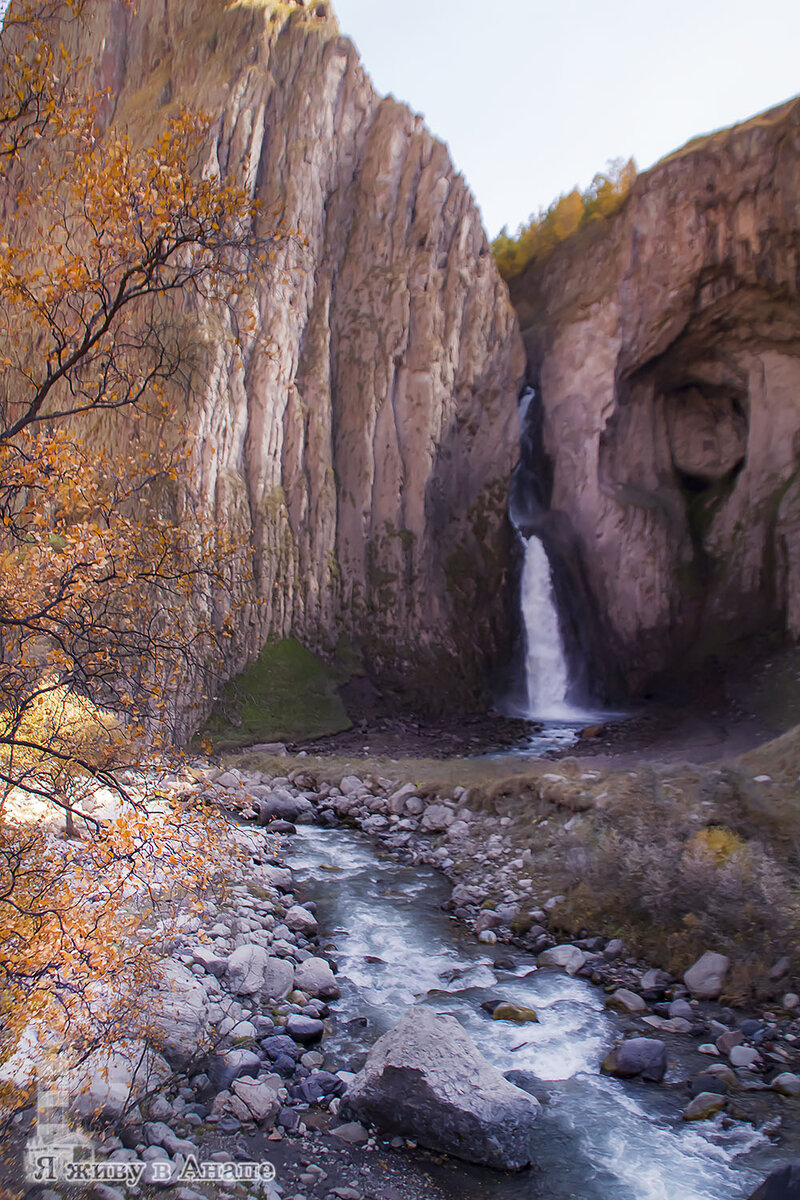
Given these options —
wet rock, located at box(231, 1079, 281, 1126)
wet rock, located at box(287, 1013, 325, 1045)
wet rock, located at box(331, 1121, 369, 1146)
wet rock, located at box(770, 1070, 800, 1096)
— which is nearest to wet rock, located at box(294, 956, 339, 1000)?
wet rock, located at box(287, 1013, 325, 1045)

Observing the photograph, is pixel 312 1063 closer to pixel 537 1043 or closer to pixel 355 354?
pixel 537 1043

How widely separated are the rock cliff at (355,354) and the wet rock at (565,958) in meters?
17.9

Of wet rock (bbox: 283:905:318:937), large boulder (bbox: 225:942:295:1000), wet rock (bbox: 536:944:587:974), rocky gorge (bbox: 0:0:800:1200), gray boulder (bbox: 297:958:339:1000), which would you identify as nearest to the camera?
rocky gorge (bbox: 0:0:800:1200)

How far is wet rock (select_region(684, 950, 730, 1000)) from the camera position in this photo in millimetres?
7594

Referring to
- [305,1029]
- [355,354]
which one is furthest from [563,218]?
[305,1029]

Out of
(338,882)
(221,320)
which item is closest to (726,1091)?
(338,882)

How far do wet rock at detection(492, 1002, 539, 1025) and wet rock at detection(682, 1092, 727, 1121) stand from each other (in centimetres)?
174

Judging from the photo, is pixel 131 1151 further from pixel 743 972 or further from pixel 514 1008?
pixel 743 972

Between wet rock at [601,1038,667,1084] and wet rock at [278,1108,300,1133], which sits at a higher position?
wet rock at [278,1108,300,1133]

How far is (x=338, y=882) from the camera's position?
11.5m

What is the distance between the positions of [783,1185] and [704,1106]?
58.6 inches

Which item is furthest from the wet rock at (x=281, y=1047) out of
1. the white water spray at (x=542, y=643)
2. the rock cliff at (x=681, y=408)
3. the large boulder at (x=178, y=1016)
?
the rock cliff at (x=681, y=408)

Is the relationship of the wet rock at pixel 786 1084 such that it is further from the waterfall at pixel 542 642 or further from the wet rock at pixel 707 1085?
the waterfall at pixel 542 642

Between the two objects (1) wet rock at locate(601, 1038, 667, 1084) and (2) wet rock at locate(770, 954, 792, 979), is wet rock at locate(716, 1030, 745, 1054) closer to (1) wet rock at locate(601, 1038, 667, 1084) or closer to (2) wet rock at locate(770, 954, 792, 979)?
(1) wet rock at locate(601, 1038, 667, 1084)
